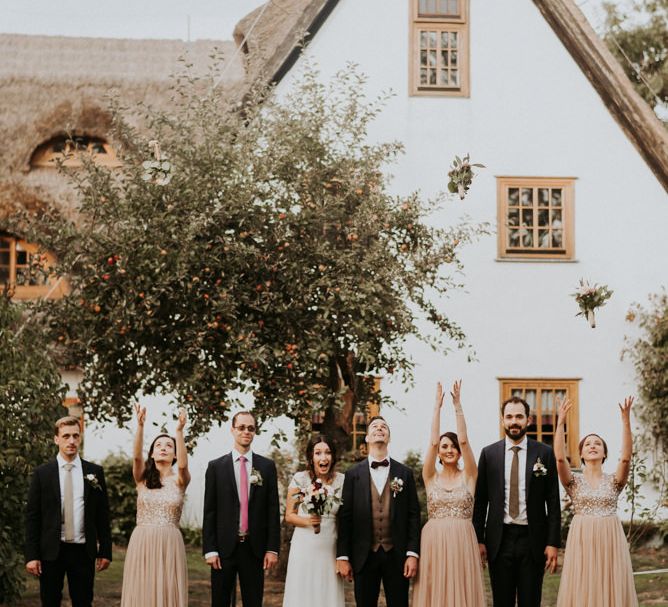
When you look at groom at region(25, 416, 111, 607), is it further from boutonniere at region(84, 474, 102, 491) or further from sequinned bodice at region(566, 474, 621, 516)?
sequinned bodice at region(566, 474, 621, 516)

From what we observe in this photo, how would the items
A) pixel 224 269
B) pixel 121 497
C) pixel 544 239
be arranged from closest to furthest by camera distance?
1. pixel 224 269
2. pixel 121 497
3. pixel 544 239

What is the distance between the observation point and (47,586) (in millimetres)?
9305

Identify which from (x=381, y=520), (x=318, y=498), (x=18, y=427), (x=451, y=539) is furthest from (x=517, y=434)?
(x=18, y=427)

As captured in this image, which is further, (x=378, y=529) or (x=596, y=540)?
(x=596, y=540)

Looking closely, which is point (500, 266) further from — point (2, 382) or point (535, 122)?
point (2, 382)

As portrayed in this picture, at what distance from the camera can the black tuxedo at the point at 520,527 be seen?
9.12 meters

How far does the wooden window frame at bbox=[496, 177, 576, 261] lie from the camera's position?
18641 mm

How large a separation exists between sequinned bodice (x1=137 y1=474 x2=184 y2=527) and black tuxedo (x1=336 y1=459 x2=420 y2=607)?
1.30 meters

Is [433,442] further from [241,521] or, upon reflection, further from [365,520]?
[241,521]

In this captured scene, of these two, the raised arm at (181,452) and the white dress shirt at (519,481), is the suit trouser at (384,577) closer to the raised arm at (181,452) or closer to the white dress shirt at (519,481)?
the white dress shirt at (519,481)

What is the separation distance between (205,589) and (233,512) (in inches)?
192

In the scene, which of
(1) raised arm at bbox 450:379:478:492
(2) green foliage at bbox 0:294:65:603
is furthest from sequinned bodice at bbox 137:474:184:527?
(1) raised arm at bbox 450:379:478:492

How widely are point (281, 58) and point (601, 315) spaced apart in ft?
19.9

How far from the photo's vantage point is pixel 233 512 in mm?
9320
